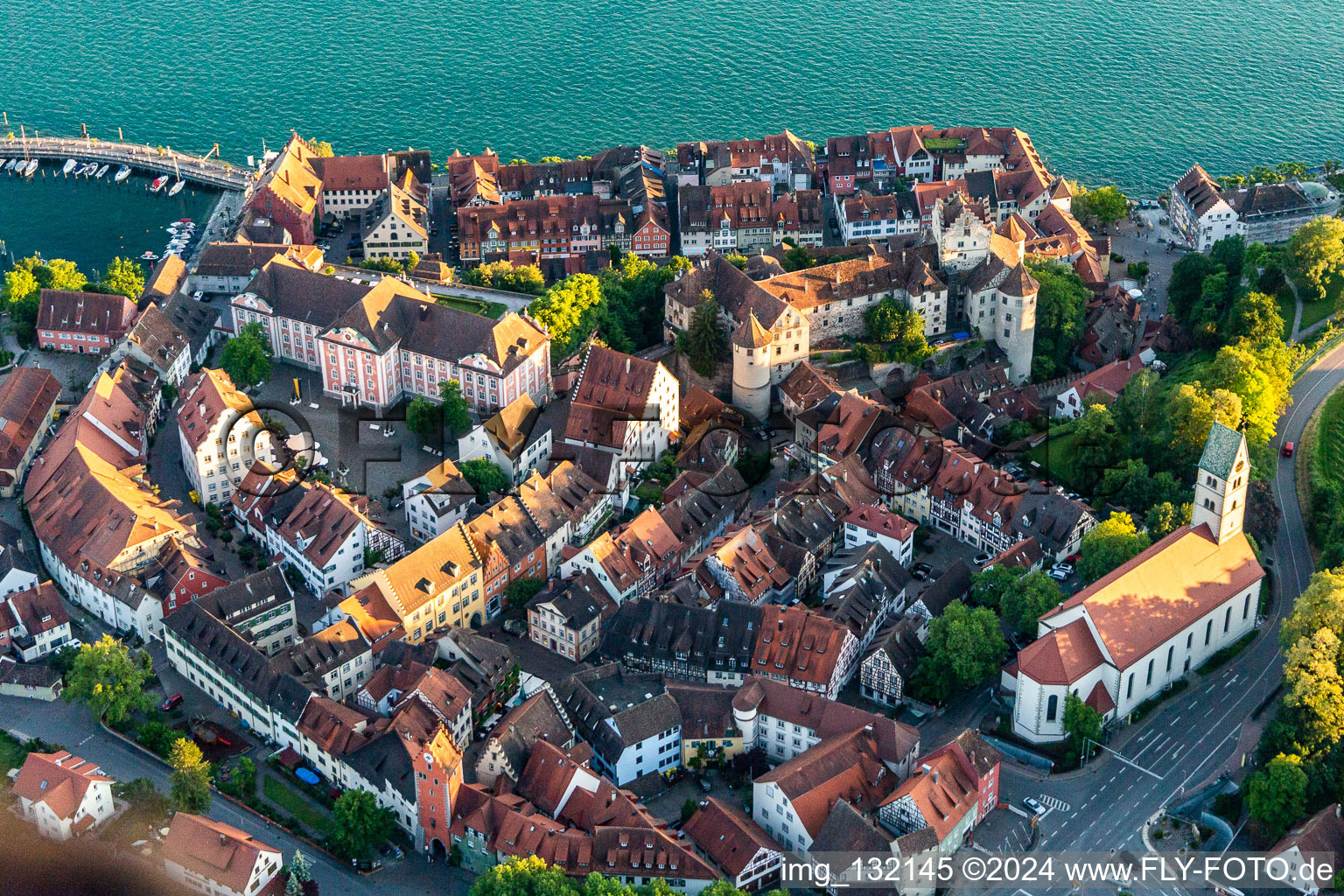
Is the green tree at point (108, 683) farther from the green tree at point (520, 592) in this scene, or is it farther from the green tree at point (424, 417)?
the green tree at point (424, 417)

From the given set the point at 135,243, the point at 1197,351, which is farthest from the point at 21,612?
the point at 1197,351

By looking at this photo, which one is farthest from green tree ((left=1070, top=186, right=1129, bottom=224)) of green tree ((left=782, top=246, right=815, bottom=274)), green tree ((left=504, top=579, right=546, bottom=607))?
green tree ((left=504, top=579, right=546, bottom=607))

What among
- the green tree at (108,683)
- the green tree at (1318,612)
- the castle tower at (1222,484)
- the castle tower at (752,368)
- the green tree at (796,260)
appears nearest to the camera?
the green tree at (1318,612)

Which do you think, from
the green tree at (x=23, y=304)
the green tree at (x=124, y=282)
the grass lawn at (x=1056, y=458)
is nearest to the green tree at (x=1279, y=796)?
the grass lawn at (x=1056, y=458)

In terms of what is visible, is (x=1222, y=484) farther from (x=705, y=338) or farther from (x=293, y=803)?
(x=293, y=803)

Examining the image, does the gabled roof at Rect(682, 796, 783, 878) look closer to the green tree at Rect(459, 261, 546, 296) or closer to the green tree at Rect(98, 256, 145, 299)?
the green tree at Rect(459, 261, 546, 296)
